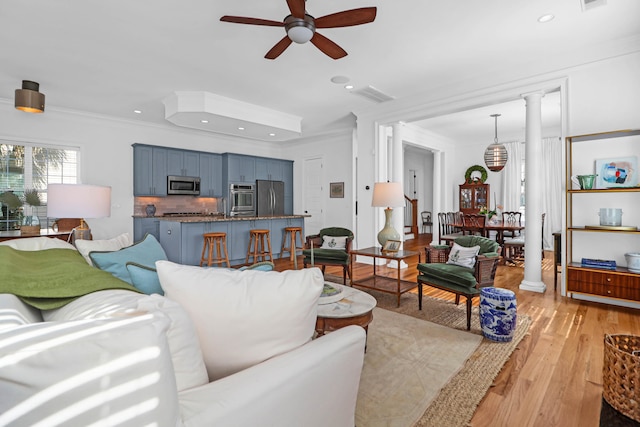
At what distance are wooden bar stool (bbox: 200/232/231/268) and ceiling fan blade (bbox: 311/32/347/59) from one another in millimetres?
3382

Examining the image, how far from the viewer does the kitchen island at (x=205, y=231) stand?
5238 mm

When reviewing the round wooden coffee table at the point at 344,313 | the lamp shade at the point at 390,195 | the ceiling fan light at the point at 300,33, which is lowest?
the round wooden coffee table at the point at 344,313

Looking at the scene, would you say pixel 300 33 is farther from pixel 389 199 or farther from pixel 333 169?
pixel 333 169

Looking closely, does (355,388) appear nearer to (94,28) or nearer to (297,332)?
(297,332)

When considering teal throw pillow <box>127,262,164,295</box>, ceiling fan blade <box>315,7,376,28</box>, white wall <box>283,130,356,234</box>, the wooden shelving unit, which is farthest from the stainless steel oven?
teal throw pillow <box>127,262,164,295</box>

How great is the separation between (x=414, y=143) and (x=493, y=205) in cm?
278

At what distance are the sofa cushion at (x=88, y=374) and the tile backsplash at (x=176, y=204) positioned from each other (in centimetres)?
657

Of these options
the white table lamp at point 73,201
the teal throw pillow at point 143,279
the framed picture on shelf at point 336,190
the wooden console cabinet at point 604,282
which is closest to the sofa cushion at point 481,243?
the wooden console cabinet at point 604,282

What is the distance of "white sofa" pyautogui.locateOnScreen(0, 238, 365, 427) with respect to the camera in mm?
585

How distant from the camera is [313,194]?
814 centimetres

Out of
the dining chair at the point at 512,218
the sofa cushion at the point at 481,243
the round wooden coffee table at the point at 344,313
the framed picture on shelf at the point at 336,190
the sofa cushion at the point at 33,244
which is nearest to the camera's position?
the round wooden coffee table at the point at 344,313

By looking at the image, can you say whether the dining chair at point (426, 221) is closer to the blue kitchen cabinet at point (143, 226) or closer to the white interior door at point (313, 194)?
the white interior door at point (313, 194)

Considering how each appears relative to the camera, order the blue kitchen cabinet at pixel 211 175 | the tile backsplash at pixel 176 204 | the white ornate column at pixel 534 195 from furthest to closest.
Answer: the blue kitchen cabinet at pixel 211 175 < the tile backsplash at pixel 176 204 < the white ornate column at pixel 534 195

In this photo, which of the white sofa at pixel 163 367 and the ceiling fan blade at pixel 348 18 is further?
the ceiling fan blade at pixel 348 18
